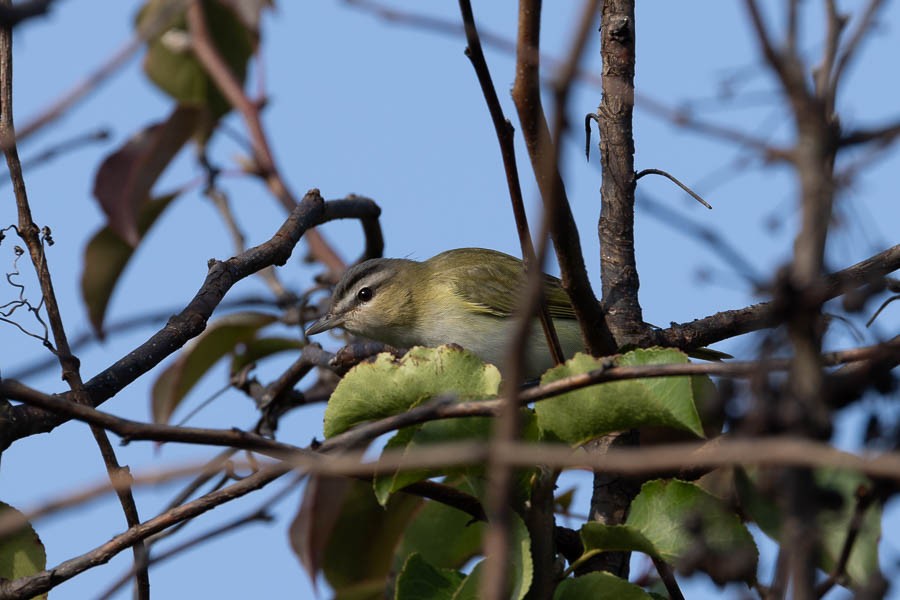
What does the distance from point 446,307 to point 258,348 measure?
165 cm

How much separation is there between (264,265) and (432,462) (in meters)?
2.26

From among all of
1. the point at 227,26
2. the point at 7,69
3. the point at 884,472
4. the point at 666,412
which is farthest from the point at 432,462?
the point at 227,26

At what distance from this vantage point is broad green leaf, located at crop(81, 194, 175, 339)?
439cm

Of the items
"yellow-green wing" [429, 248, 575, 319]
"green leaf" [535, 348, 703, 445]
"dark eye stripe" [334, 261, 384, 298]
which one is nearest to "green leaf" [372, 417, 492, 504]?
"green leaf" [535, 348, 703, 445]

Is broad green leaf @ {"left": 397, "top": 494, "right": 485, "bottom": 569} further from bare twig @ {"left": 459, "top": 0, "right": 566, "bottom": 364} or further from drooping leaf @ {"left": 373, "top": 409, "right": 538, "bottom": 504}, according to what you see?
bare twig @ {"left": 459, "top": 0, "right": 566, "bottom": 364}

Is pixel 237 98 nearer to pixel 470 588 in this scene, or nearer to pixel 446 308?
pixel 446 308

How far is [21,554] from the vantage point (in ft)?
8.27

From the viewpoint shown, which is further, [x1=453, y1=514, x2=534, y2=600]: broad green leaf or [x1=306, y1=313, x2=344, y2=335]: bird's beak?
[x1=306, y1=313, x2=344, y2=335]: bird's beak

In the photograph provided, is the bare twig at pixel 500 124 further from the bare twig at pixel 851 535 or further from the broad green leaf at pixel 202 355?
the broad green leaf at pixel 202 355

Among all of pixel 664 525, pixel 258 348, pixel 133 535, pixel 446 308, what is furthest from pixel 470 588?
pixel 446 308

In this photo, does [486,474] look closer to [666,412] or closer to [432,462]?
[666,412]

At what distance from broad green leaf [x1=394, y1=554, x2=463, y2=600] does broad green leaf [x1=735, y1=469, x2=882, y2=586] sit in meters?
0.75

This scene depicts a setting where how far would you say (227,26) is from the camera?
15.5ft

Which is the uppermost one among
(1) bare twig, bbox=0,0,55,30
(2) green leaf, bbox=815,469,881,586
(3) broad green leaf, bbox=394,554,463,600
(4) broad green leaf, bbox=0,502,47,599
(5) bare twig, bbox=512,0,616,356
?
(5) bare twig, bbox=512,0,616,356
